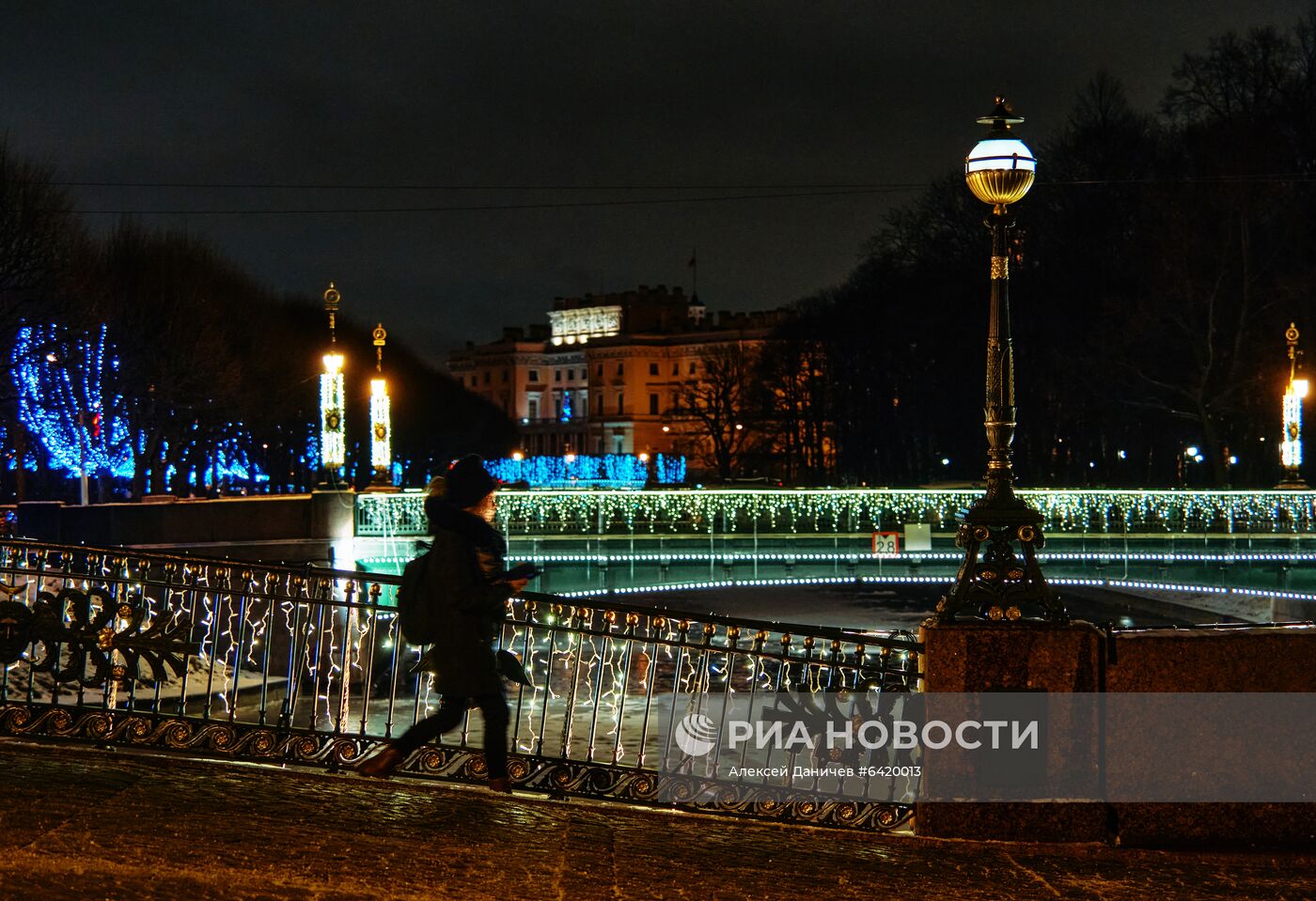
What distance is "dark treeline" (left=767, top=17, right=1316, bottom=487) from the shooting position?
50062mm

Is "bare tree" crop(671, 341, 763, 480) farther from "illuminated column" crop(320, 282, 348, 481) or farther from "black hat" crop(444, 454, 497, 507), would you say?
"black hat" crop(444, 454, 497, 507)

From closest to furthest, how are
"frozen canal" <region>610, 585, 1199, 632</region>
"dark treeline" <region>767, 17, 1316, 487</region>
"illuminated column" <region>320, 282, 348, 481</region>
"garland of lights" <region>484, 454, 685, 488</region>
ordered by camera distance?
"frozen canal" <region>610, 585, 1199, 632</region> → "illuminated column" <region>320, 282, 348, 481</region> → "dark treeline" <region>767, 17, 1316, 487</region> → "garland of lights" <region>484, 454, 685, 488</region>

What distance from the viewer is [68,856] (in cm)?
722

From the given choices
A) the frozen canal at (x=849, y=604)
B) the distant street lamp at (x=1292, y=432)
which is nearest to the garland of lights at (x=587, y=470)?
the distant street lamp at (x=1292, y=432)

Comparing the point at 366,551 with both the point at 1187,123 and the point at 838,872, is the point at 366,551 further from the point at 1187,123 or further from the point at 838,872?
the point at 1187,123

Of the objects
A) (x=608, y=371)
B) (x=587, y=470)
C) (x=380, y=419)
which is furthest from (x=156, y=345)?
(x=608, y=371)

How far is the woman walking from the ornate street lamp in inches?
97.0

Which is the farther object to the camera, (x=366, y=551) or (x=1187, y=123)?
(x=1187, y=123)

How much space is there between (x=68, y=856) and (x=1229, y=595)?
28236 mm

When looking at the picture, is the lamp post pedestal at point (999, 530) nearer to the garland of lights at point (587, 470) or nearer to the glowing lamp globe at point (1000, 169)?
the glowing lamp globe at point (1000, 169)

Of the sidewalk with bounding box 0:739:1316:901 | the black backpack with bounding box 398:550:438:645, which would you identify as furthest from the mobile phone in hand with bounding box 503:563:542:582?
the sidewalk with bounding box 0:739:1316:901

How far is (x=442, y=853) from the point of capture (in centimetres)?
771

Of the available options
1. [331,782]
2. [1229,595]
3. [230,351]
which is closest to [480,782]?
[331,782]

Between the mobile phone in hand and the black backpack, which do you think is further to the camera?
the mobile phone in hand
